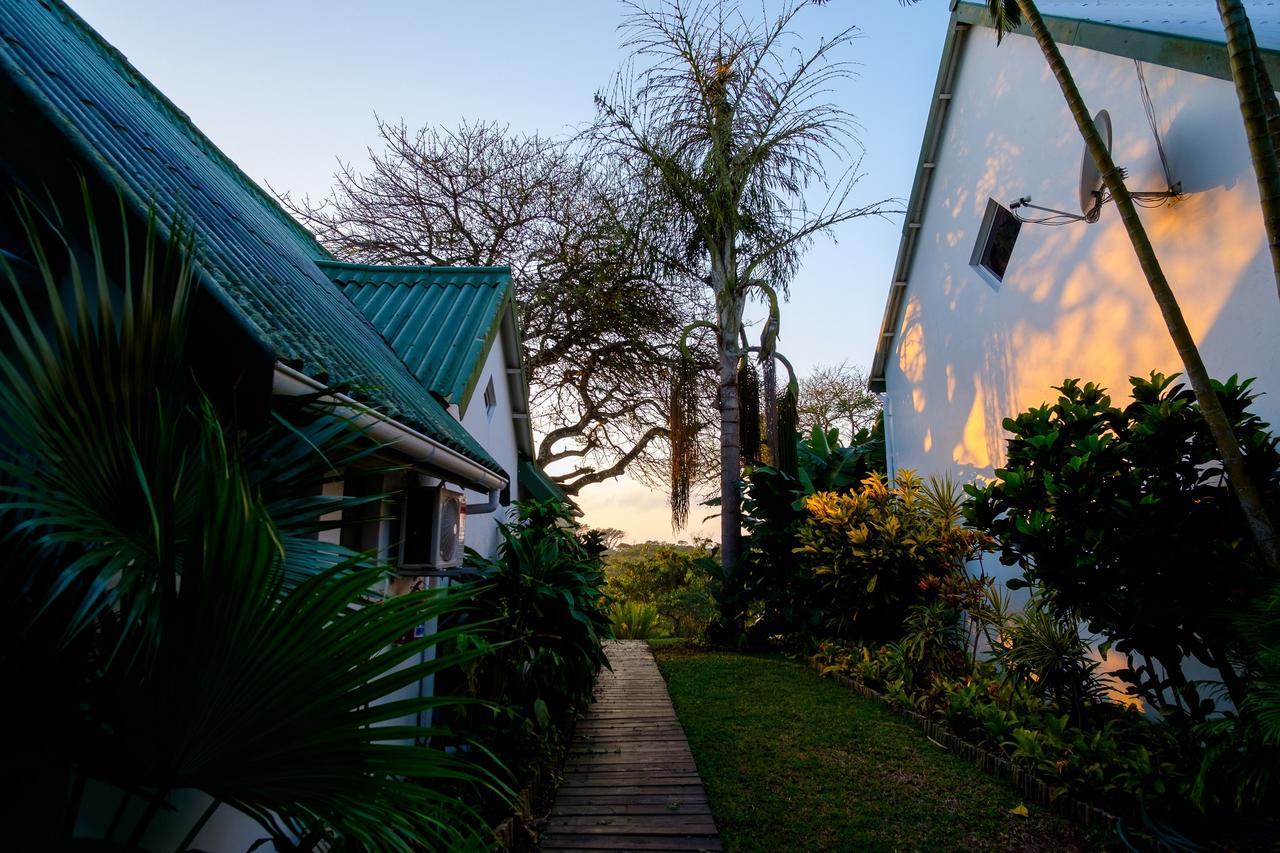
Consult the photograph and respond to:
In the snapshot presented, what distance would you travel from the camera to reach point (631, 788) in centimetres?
562

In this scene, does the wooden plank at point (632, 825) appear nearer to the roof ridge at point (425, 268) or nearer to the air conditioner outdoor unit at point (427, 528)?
the air conditioner outdoor unit at point (427, 528)

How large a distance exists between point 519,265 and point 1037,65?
475 inches

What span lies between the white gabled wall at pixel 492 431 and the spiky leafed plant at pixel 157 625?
5.56 meters

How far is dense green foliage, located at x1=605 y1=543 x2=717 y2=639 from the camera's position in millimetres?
15164

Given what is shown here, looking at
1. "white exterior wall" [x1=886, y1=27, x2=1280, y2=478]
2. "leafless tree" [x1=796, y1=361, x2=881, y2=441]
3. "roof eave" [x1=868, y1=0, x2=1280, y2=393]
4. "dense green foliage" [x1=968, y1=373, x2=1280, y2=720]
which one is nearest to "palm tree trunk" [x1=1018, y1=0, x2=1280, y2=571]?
"dense green foliage" [x1=968, y1=373, x2=1280, y2=720]

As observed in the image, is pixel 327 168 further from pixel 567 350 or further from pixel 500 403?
pixel 500 403

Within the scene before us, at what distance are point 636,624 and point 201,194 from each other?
1268cm

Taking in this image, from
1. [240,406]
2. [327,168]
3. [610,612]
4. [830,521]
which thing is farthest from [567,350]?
[240,406]

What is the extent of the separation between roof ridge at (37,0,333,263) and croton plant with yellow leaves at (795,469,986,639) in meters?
8.56

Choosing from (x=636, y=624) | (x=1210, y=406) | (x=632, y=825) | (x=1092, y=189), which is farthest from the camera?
(x=636, y=624)

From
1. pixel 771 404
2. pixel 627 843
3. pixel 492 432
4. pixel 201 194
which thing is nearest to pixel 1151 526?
pixel 627 843

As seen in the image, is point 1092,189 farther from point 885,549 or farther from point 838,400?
point 838,400

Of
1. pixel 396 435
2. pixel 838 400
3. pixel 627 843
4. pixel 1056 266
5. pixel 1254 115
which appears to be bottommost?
pixel 627 843

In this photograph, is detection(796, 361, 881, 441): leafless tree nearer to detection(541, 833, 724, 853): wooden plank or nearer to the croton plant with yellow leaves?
the croton plant with yellow leaves
